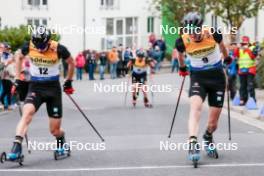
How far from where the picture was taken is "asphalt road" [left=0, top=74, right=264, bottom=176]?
10.5 m

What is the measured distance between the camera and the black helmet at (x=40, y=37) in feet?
36.5

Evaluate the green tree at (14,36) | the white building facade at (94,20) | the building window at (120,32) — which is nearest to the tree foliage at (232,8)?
the white building facade at (94,20)

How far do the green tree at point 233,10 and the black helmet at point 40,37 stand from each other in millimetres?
25174

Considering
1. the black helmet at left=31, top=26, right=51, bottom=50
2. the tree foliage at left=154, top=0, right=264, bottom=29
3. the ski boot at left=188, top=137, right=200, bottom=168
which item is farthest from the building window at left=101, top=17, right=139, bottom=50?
the ski boot at left=188, top=137, right=200, bottom=168

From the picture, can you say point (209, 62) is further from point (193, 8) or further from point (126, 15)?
point (126, 15)

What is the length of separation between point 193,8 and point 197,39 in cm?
3326

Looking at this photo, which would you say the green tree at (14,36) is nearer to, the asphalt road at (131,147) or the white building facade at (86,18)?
the white building facade at (86,18)

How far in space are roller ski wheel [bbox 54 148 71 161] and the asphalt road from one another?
12 centimetres

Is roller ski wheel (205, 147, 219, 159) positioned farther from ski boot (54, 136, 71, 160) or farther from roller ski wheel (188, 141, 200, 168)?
ski boot (54, 136, 71, 160)

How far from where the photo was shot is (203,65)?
11352mm

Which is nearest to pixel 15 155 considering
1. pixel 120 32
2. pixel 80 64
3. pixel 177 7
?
pixel 80 64

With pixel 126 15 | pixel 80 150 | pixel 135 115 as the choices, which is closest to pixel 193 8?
pixel 126 15

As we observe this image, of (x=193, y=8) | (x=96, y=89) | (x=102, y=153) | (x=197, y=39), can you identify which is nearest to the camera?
(x=197, y=39)

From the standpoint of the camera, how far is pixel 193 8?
4406 cm
